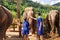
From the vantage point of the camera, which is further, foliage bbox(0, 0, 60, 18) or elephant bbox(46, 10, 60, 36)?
foliage bbox(0, 0, 60, 18)

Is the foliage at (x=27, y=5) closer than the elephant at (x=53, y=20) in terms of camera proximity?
No

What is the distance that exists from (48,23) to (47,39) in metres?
2.75

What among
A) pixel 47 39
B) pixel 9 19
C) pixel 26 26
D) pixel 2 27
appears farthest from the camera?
pixel 47 39

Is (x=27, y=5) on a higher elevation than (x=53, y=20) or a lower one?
higher

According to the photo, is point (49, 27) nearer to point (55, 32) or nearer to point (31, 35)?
point (55, 32)

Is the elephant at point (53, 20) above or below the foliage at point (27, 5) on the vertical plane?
below

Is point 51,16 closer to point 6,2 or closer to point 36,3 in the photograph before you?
point 36,3

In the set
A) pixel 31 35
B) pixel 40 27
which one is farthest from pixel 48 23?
pixel 40 27

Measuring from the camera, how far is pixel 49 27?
13016 millimetres

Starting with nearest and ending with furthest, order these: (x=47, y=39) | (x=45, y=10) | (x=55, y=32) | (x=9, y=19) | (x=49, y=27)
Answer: (x=9, y=19)
(x=47, y=39)
(x=55, y=32)
(x=49, y=27)
(x=45, y=10)

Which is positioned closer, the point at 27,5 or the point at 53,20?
the point at 53,20

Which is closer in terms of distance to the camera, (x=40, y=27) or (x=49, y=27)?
(x=40, y=27)

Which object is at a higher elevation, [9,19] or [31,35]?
[9,19]

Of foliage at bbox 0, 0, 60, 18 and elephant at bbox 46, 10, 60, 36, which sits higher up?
foliage at bbox 0, 0, 60, 18
